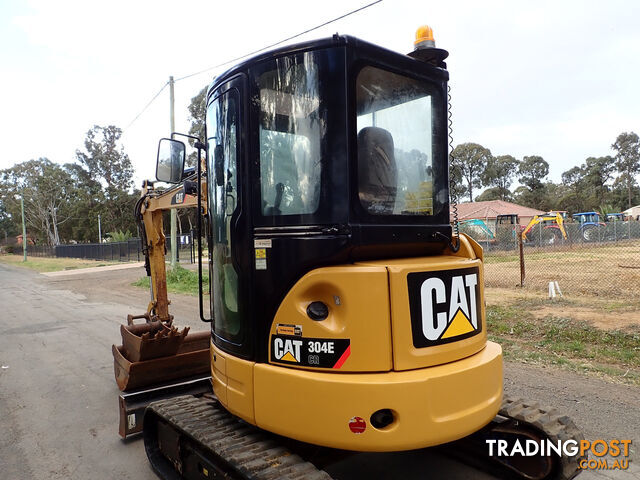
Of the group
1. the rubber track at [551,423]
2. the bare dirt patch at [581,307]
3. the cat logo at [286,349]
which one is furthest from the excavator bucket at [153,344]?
the bare dirt patch at [581,307]

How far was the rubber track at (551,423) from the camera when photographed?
8.68ft

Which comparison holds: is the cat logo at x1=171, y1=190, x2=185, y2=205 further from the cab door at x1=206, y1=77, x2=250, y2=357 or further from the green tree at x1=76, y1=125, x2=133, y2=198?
the green tree at x1=76, y1=125, x2=133, y2=198

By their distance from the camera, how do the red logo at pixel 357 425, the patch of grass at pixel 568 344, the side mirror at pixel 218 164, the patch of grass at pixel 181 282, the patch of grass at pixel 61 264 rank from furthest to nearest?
the patch of grass at pixel 61 264 → the patch of grass at pixel 181 282 → the patch of grass at pixel 568 344 → the side mirror at pixel 218 164 → the red logo at pixel 357 425

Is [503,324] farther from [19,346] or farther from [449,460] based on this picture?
[19,346]

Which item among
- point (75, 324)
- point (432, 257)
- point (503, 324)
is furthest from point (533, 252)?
point (432, 257)

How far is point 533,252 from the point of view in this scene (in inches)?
952

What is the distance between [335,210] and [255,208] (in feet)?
1.53

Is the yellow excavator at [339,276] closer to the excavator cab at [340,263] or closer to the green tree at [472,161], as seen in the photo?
the excavator cab at [340,263]

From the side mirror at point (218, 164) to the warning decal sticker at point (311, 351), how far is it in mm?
1014

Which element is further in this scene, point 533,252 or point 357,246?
point 533,252

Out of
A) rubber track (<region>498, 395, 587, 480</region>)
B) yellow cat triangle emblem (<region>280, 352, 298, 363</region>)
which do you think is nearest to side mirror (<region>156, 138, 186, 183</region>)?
yellow cat triangle emblem (<region>280, 352, 298, 363</region>)

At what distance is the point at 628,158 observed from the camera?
66.1m

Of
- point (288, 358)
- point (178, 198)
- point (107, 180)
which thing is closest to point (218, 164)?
point (288, 358)

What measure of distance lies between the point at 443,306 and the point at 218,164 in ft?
5.09
